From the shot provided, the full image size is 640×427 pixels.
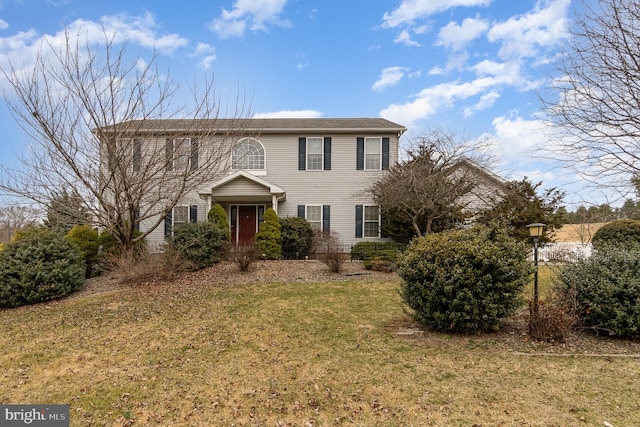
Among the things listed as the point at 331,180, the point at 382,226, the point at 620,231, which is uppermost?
the point at 331,180

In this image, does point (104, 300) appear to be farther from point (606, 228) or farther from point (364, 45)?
point (606, 228)

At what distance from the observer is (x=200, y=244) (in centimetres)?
1072

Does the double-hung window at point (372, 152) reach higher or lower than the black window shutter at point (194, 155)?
higher

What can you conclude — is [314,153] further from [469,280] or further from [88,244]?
[469,280]

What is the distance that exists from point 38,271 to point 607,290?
39.4 feet

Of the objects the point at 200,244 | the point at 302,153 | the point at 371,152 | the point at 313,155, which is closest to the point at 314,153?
the point at 313,155

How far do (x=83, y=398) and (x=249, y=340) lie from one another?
2248mm

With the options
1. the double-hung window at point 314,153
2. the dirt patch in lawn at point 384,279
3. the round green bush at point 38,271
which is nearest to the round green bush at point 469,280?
the dirt patch in lawn at point 384,279

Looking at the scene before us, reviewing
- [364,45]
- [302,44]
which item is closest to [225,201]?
[302,44]

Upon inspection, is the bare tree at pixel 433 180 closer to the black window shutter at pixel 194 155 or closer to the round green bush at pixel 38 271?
the black window shutter at pixel 194 155

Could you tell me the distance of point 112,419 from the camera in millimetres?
3439

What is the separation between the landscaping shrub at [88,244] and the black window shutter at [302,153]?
27.5 feet

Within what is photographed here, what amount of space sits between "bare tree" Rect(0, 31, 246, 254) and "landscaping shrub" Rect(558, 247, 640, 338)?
9108 mm

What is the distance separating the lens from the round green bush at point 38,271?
328 inches
